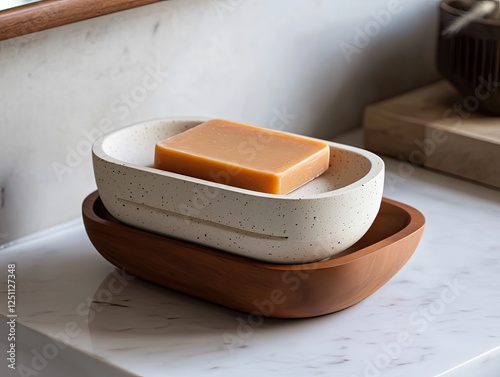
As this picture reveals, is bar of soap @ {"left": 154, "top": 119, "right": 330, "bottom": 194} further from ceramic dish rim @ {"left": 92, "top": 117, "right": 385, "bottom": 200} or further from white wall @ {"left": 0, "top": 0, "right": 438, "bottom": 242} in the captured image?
white wall @ {"left": 0, "top": 0, "right": 438, "bottom": 242}

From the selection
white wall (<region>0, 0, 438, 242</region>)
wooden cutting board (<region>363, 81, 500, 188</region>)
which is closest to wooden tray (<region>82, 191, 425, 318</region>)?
white wall (<region>0, 0, 438, 242</region>)

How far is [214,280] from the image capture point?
2.43ft

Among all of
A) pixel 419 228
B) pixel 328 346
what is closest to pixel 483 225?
pixel 419 228

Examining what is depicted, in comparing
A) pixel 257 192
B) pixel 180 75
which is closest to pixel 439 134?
pixel 180 75

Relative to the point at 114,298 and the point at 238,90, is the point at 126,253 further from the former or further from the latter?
the point at 238,90

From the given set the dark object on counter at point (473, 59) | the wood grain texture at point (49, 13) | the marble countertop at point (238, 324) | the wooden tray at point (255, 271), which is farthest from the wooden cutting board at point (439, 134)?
the wood grain texture at point (49, 13)

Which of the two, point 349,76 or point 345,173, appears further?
point 349,76

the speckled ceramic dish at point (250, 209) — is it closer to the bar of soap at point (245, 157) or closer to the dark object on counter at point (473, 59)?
the bar of soap at point (245, 157)

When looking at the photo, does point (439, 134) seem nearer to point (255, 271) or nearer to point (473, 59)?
point (473, 59)

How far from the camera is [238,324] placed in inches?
29.4

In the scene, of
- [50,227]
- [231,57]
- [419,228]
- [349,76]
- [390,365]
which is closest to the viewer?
[390,365]

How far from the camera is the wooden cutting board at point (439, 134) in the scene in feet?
3.42

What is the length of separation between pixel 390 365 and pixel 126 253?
0.25 m

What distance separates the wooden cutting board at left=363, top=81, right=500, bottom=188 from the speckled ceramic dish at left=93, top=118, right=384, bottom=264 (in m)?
0.30
